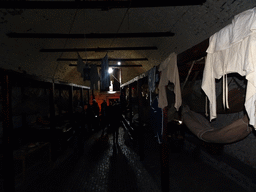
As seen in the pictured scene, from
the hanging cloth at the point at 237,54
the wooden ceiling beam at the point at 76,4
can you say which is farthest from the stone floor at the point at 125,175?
the wooden ceiling beam at the point at 76,4

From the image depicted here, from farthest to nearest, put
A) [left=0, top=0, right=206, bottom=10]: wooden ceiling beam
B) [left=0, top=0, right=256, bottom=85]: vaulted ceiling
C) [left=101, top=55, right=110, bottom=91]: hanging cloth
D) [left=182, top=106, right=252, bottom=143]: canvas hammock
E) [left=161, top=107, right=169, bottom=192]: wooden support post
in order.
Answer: [left=101, top=55, right=110, bottom=91]: hanging cloth → [left=0, top=0, right=256, bottom=85]: vaulted ceiling → [left=0, top=0, right=206, bottom=10]: wooden ceiling beam → [left=161, top=107, right=169, bottom=192]: wooden support post → [left=182, top=106, right=252, bottom=143]: canvas hammock

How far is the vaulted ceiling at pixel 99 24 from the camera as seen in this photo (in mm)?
3930

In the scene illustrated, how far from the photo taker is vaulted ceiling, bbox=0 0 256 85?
12.9 feet

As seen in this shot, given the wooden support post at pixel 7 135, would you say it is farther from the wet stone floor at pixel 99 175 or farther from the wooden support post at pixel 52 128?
the wooden support post at pixel 52 128

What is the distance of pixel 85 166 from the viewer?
4605 millimetres

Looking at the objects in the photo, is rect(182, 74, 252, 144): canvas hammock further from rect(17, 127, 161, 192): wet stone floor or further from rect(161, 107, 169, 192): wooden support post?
→ rect(17, 127, 161, 192): wet stone floor

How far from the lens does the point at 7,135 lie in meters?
2.83

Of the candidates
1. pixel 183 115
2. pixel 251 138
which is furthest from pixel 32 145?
pixel 251 138

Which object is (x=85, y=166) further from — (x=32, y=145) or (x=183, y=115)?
(x=183, y=115)

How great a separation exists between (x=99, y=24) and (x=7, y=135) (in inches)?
223

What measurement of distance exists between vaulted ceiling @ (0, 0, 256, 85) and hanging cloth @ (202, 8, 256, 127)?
280 centimetres

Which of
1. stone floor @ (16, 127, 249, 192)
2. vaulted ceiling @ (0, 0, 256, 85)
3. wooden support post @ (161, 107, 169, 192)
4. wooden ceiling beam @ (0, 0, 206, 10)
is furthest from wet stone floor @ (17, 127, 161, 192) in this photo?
wooden ceiling beam @ (0, 0, 206, 10)

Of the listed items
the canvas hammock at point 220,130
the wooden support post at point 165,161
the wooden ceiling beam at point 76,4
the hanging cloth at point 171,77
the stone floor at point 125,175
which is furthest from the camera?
the wooden ceiling beam at point 76,4

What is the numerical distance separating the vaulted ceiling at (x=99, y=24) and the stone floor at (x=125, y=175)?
4229 millimetres
